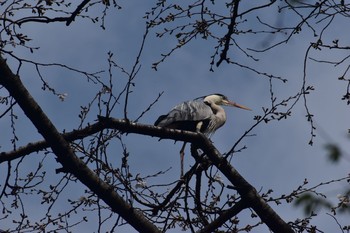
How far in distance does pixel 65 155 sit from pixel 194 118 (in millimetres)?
4487

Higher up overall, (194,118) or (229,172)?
(194,118)

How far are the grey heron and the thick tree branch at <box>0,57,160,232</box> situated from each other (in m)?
3.82

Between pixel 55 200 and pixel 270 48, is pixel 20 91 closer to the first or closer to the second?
pixel 55 200

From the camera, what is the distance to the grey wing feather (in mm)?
7965

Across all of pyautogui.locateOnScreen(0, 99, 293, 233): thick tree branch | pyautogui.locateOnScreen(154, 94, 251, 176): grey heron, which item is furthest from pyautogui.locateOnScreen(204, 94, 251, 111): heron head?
pyautogui.locateOnScreen(0, 99, 293, 233): thick tree branch

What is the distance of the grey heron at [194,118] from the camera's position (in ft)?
26.2

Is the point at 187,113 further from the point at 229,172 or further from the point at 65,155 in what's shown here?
the point at 65,155

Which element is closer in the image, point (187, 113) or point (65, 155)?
point (65, 155)

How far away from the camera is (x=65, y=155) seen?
3.87m

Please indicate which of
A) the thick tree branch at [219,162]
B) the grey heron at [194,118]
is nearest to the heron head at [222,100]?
the grey heron at [194,118]

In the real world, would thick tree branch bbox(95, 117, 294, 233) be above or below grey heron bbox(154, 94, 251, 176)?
Answer: below

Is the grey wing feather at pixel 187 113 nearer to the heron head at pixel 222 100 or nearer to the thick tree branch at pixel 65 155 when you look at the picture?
the heron head at pixel 222 100

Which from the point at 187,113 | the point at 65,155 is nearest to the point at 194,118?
the point at 187,113

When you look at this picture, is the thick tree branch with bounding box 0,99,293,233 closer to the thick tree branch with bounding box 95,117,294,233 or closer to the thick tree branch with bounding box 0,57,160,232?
the thick tree branch with bounding box 95,117,294,233
